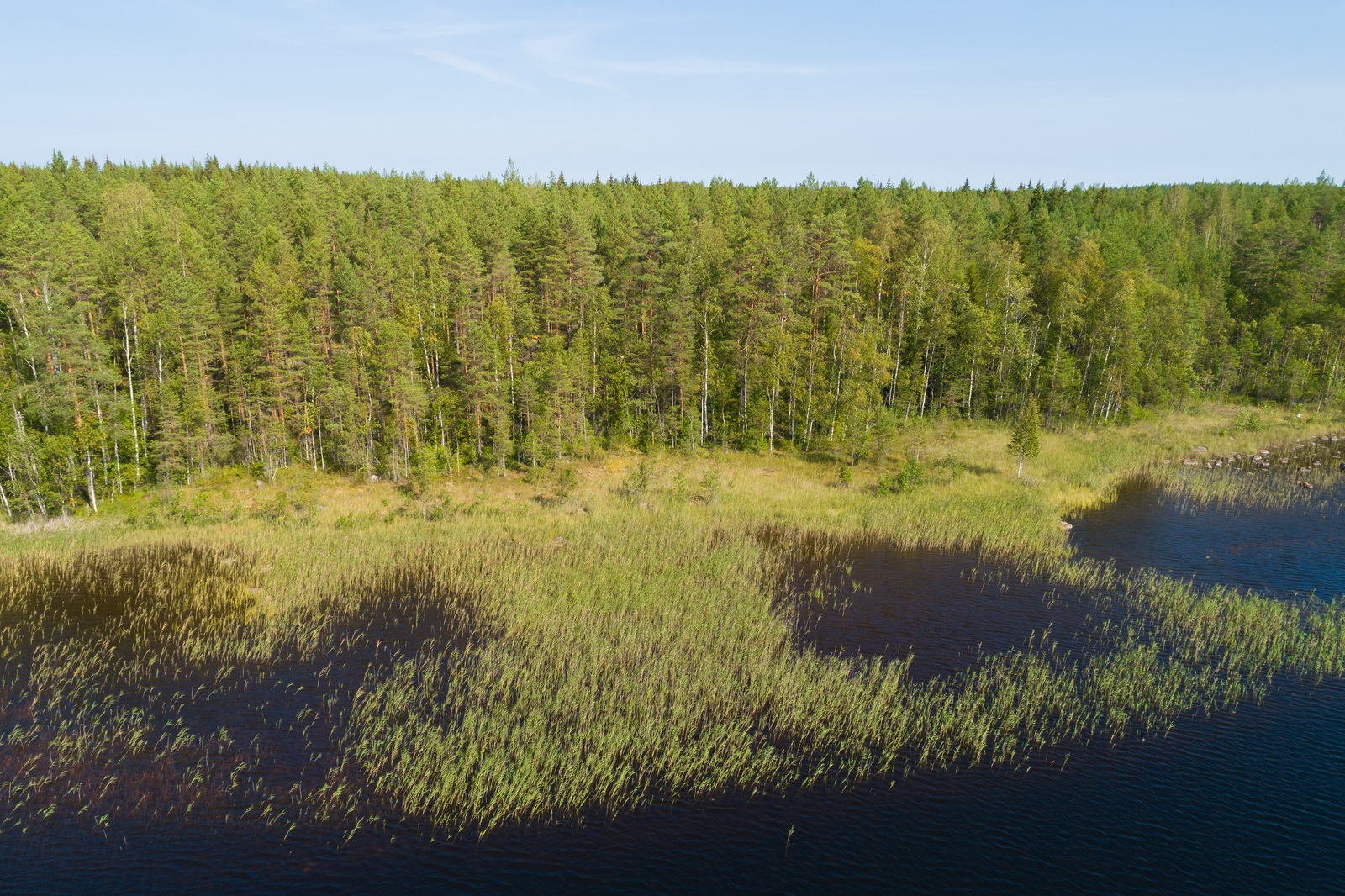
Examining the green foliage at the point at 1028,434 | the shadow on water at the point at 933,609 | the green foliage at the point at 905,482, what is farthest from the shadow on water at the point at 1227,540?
the green foliage at the point at 905,482

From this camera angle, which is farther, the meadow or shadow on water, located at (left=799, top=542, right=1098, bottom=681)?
shadow on water, located at (left=799, top=542, right=1098, bottom=681)

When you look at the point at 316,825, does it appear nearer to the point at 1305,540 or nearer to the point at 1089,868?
the point at 1089,868

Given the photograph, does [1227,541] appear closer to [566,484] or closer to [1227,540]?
[1227,540]

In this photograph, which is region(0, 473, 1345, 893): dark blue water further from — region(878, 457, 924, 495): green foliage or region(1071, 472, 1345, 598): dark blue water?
region(878, 457, 924, 495): green foliage

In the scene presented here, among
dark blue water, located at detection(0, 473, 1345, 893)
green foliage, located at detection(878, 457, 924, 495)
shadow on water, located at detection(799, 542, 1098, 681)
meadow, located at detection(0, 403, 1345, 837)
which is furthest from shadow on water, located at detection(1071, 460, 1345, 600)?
dark blue water, located at detection(0, 473, 1345, 893)

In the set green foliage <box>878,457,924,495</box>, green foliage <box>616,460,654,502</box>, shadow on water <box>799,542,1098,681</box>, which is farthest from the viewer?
green foliage <box>878,457,924,495</box>

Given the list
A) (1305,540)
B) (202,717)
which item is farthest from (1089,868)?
(1305,540)
